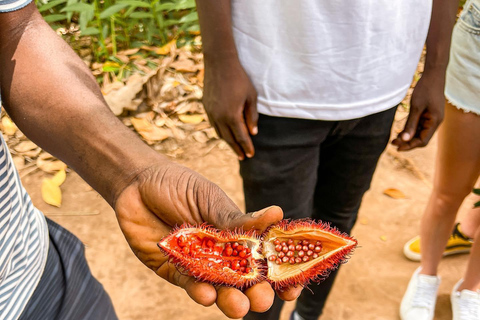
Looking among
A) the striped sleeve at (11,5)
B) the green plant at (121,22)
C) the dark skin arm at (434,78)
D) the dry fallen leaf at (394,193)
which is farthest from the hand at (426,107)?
the green plant at (121,22)

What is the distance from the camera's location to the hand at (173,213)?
912 millimetres

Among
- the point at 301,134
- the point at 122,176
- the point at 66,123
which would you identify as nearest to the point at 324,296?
the point at 301,134

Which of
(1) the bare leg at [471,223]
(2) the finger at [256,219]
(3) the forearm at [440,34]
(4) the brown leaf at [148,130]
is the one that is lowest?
(1) the bare leg at [471,223]

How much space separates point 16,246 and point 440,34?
1307 mm

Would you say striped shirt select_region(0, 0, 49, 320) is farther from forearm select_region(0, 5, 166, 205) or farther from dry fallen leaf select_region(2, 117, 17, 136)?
dry fallen leaf select_region(2, 117, 17, 136)

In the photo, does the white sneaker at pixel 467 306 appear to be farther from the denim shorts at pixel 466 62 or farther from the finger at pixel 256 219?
the finger at pixel 256 219

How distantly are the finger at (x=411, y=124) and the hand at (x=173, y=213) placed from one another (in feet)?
2.41

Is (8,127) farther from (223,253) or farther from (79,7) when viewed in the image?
(223,253)

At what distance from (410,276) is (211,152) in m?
1.51

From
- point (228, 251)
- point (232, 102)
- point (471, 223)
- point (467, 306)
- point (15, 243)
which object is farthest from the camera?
point (471, 223)

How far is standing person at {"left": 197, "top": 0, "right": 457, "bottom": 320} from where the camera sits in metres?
1.13

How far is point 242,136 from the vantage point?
3.98ft

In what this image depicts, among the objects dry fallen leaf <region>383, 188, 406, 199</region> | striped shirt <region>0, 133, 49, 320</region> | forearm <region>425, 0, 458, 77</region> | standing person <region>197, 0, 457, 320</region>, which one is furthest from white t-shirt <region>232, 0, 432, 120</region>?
dry fallen leaf <region>383, 188, 406, 199</region>

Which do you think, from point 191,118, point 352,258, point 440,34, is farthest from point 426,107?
point 191,118
